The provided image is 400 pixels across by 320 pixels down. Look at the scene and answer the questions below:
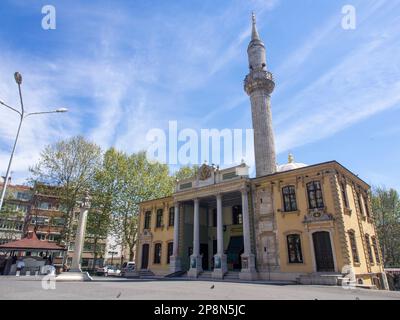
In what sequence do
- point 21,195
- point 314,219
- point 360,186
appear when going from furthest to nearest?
point 21,195
point 360,186
point 314,219

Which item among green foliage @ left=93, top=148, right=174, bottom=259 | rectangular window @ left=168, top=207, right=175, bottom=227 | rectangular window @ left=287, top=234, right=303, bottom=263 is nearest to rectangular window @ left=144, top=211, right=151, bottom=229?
green foliage @ left=93, top=148, right=174, bottom=259

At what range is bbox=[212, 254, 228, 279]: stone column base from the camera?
72.5ft

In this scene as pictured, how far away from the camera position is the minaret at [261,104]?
89.2ft

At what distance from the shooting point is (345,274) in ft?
56.1

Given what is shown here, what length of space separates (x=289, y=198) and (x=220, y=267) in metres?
7.89

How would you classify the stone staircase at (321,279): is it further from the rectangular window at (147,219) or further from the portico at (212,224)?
the rectangular window at (147,219)

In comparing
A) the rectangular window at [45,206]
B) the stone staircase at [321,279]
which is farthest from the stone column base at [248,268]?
the rectangular window at [45,206]

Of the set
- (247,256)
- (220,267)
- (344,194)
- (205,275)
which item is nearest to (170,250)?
(205,275)

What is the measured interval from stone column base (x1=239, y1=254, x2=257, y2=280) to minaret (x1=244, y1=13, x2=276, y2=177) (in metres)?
8.31

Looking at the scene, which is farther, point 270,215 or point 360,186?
point 360,186

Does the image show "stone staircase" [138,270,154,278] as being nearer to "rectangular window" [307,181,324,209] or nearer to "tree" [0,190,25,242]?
"rectangular window" [307,181,324,209]
